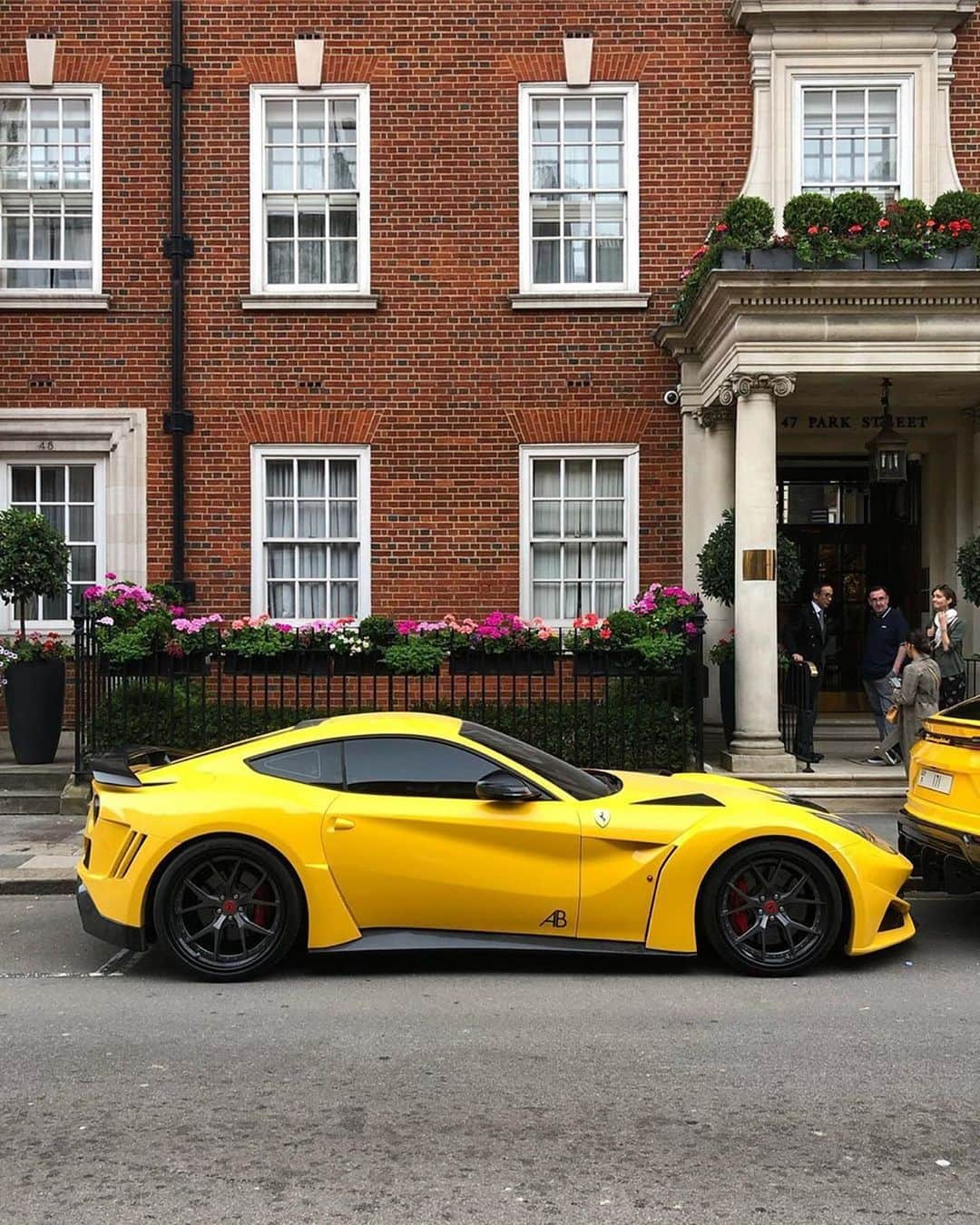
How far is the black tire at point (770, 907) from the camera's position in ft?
20.4

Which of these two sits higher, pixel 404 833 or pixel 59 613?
pixel 59 613

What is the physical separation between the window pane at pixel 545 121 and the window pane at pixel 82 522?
6.63 meters

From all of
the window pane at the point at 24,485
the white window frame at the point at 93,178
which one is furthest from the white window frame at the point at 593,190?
the window pane at the point at 24,485

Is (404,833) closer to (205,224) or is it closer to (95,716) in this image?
(95,716)

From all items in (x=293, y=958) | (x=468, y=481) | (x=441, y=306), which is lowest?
(x=293, y=958)

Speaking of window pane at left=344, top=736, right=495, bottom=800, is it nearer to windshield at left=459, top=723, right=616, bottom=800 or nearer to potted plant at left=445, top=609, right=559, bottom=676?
windshield at left=459, top=723, right=616, bottom=800

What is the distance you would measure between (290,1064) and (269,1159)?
3.10 ft

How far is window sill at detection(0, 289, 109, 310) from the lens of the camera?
1364cm

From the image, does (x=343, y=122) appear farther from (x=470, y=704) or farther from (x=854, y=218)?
(x=470, y=704)

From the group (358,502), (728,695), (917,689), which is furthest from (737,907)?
(358,502)

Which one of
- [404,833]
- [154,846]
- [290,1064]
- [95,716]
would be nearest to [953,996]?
[404,833]

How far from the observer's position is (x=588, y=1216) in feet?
12.0

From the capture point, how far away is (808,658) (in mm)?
12320

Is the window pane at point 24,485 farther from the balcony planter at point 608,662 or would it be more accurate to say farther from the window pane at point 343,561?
the balcony planter at point 608,662
